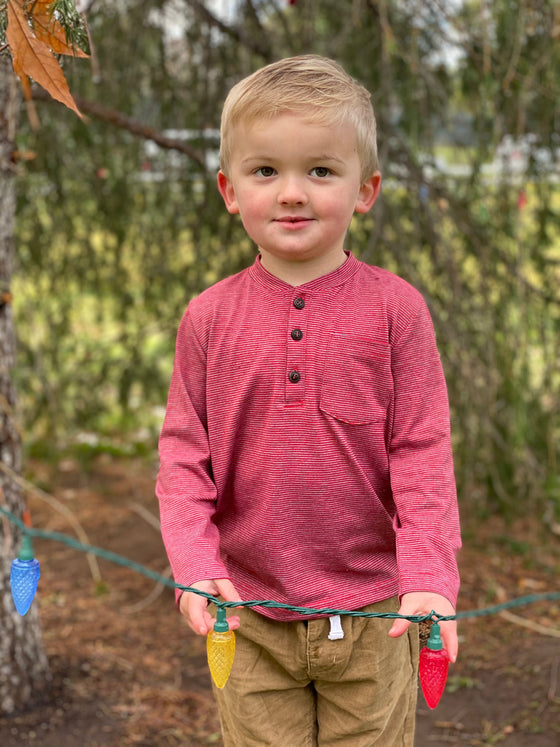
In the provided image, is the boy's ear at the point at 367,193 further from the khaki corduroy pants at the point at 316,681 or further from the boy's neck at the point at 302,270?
the khaki corduroy pants at the point at 316,681

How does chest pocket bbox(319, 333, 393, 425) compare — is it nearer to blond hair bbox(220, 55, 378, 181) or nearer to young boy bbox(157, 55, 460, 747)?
young boy bbox(157, 55, 460, 747)

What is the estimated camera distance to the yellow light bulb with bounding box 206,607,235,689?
133 cm

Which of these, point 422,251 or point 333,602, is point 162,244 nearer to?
point 422,251

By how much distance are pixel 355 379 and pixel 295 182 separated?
34 centimetres

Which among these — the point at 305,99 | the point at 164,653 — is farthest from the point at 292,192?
the point at 164,653

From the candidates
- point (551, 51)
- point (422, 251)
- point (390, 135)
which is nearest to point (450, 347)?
point (422, 251)

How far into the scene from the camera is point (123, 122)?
8.99 feet

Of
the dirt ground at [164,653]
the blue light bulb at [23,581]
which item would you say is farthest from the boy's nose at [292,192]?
the dirt ground at [164,653]

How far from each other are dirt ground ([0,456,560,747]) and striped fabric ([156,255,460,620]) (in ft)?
4.04

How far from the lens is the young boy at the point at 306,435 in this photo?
4.67 feet

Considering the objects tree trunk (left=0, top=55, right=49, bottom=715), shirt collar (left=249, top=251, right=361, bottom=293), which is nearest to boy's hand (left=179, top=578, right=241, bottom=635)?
shirt collar (left=249, top=251, right=361, bottom=293)

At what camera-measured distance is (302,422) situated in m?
1.48

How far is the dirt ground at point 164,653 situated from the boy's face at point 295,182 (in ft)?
5.44

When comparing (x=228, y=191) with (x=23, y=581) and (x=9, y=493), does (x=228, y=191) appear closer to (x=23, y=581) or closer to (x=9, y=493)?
(x=23, y=581)
